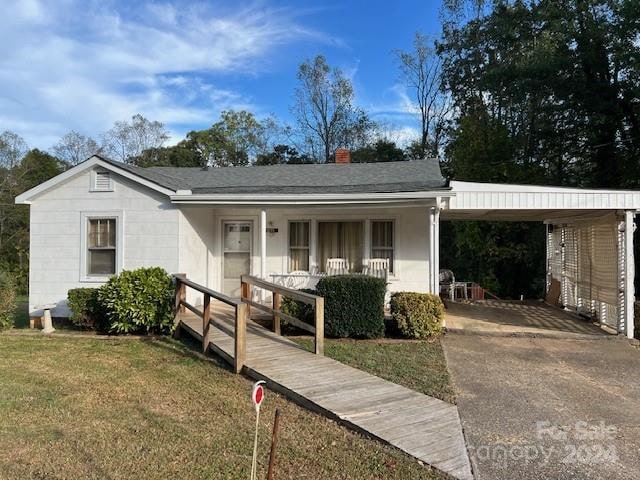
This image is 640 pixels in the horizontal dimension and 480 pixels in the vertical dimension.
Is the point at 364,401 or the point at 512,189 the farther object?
the point at 512,189

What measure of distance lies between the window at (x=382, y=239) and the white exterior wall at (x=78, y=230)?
14.9 feet

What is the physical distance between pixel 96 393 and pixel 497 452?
15.2 ft

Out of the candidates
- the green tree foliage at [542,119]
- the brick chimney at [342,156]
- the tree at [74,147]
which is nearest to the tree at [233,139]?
the tree at [74,147]

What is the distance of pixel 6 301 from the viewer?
32.4ft

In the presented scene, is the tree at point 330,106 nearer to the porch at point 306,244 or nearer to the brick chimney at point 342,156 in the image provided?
the brick chimney at point 342,156

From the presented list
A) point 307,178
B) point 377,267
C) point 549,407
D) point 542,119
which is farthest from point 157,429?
point 542,119

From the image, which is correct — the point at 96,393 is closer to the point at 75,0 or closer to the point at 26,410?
the point at 26,410

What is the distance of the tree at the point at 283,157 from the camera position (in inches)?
1258

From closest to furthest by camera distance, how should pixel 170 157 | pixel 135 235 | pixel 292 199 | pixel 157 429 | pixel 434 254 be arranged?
pixel 157 429, pixel 434 254, pixel 292 199, pixel 135 235, pixel 170 157

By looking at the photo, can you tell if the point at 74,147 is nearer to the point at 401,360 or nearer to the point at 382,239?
the point at 382,239

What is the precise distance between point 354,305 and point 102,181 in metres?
6.35

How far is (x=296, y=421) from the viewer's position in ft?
15.1

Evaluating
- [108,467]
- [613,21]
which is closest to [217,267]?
[108,467]

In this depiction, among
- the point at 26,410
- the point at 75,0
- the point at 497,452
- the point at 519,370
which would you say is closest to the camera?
the point at 497,452
